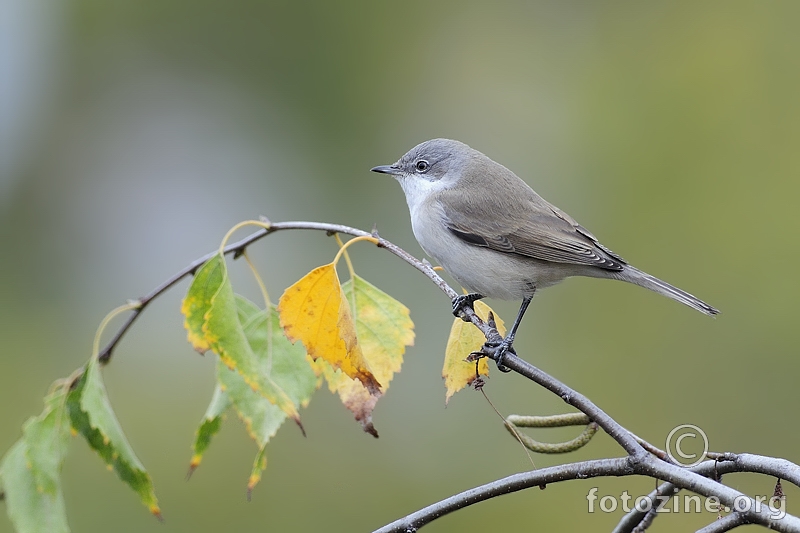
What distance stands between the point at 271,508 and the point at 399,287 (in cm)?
243

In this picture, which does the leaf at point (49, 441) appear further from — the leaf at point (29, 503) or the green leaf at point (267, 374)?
the green leaf at point (267, 374)

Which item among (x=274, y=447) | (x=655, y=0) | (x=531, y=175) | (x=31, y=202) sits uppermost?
(x=655, y=0)

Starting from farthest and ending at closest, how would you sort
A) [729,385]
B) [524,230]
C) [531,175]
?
[531,175]
[729,385]
[524,230]

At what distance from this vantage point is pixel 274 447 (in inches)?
234

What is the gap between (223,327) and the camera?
222 centimetres

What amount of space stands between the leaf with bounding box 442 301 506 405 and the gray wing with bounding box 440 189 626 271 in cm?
118

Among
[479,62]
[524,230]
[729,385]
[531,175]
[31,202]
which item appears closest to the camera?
[524,230]

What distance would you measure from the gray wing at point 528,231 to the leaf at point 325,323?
70.5 inches

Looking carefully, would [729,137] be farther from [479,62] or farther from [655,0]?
[479,62]

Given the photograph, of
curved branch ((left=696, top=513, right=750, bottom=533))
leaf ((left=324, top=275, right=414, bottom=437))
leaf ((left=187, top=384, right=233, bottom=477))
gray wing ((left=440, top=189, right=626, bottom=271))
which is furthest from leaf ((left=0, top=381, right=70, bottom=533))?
gray wing ((left=440, top=189, right=626, bottom=271))

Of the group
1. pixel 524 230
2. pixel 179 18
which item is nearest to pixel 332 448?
pixel 524 230

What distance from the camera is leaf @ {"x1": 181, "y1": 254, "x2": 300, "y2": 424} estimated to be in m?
2.17

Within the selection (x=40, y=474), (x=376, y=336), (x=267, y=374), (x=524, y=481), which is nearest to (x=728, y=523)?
(x=524, y=481)

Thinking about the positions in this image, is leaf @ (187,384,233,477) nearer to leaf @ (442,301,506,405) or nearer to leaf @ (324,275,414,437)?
leaf @ (324,275,414,437)
